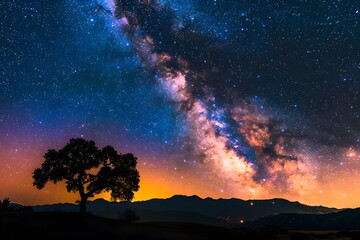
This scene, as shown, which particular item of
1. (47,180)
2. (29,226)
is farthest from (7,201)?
(29,226)

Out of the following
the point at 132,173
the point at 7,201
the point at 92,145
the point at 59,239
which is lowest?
the point at 59,239

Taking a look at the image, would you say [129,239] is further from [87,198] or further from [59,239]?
[87,198]

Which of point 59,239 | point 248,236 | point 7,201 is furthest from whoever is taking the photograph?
point 7,201

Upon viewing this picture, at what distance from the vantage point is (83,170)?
4484 cm

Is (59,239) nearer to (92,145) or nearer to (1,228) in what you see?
(1,228)

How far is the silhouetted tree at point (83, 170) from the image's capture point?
44.6 m

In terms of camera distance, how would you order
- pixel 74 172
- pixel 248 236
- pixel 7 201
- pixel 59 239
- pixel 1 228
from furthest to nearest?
pixel 7 201
pixel 74 172
pixel 248 236
pixel 1 228
pixel 59 239

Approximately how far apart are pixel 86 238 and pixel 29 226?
4939 millimetres

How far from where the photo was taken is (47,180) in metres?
45.2

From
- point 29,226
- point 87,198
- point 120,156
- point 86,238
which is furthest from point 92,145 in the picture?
point 86,238

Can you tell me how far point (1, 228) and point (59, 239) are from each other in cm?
482

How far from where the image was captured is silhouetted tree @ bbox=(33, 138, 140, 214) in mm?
44594

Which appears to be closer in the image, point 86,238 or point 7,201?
point 86,238

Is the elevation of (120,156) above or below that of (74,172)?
above
